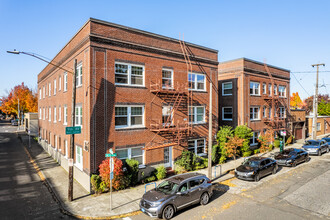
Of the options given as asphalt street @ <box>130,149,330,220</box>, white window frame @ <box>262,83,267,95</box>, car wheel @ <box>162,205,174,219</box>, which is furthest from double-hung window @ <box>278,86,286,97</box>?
car wheel @ <box>162,205,174,219</box>

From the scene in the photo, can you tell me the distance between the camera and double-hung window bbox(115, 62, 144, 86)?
1532cm

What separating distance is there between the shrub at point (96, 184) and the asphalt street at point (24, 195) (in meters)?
2.26

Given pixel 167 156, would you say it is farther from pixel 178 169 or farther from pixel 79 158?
pixel 79 158

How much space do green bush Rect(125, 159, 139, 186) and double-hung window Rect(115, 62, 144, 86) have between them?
18.8ft

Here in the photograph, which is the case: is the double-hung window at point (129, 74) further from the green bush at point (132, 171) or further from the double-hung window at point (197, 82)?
the green bush at point (132, 171)

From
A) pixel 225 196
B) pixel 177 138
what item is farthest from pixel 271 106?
pixel 225 196

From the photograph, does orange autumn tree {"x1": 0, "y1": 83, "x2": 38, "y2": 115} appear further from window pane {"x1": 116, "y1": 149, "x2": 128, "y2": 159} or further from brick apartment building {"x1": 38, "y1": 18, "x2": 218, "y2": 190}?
window pane {"x1": 116, "y1": 149, "x2": 128, "y2": 159}

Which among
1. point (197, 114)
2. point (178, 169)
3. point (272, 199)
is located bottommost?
point (272, 199)

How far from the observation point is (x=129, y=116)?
15.7 metres

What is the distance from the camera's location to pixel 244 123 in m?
25.2

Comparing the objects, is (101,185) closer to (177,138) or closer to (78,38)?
(177,138)

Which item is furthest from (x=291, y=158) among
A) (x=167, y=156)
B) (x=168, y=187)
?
(x=168, y=187)

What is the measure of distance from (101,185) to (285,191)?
1198cm

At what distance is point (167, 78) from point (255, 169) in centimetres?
1003
